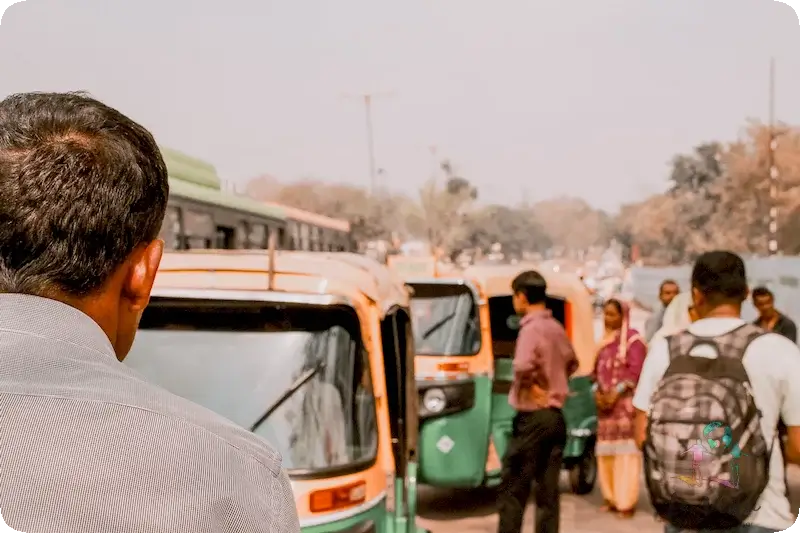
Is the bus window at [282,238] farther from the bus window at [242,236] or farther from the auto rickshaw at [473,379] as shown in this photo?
the auto rickshaw at [473,379]

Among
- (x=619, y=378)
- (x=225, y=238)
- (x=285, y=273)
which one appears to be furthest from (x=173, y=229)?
(x=285, y=273)

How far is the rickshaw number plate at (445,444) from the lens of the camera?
316 inches

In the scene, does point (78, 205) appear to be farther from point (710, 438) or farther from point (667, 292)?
point (667, 292)

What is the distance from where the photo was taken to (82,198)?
1322 mm

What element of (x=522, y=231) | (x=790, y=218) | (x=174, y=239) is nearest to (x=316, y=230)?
(x=174, y=239)

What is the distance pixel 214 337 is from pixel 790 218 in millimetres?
52643

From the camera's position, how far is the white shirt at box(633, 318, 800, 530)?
Result: 3369 millimetres

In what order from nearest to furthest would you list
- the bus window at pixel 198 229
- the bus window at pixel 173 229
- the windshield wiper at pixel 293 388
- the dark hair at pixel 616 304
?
the windshield wiper at pixel 293 388 → the dark hair at pixel 616 304 → the bus window at pixel 173 229 → the bus window at pixel 198 229

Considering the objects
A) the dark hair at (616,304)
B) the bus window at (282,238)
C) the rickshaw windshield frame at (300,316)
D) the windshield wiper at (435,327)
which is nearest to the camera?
the rickshaw windshield frame at (300,316)

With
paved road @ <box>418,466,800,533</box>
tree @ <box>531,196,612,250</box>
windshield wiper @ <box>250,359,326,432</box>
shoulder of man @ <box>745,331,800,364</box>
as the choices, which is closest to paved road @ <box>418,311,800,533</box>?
paved road @ <box>418,466,800,533</box>

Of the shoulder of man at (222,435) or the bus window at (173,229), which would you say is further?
the bus window at (173,229)

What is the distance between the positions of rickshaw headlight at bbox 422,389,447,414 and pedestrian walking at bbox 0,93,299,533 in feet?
22.0

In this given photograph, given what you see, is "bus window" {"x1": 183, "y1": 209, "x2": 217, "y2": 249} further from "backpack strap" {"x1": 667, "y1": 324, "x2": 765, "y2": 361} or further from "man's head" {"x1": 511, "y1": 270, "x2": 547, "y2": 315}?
"backpack strap" {"x1": 667, "y1": 324, "x2": 765, "y2": 361}

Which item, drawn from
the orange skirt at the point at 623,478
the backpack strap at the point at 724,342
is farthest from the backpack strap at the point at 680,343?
the orange skirt at the point at 623,478
